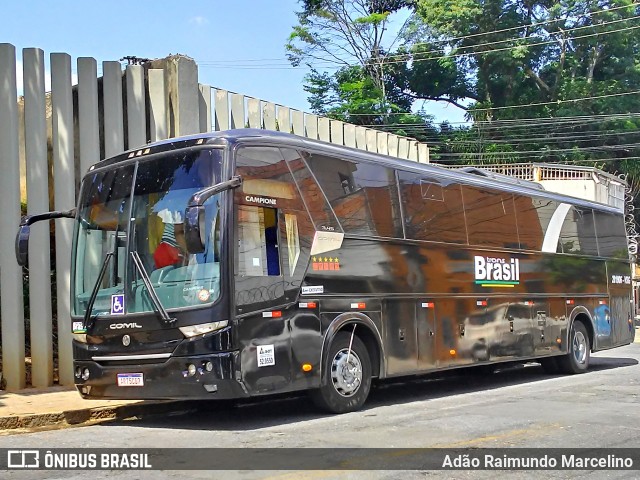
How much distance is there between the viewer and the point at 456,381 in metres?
15.5

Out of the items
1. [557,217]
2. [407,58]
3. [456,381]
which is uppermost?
[407,58]

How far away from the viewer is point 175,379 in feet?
29.7

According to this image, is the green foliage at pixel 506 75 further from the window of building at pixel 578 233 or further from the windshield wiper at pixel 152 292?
the windshield wiper at pixel 152 292

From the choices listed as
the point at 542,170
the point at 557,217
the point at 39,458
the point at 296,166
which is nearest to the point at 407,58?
the point at 542,170

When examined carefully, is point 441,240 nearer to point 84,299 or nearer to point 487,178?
point 487,178

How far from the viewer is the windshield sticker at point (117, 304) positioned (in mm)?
9453

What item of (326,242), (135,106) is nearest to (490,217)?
(326,242)

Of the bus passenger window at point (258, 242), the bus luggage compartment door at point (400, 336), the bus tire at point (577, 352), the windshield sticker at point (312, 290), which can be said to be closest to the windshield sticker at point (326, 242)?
the windshield sticker at point (312, 290)

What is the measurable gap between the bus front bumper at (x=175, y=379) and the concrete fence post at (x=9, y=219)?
11.7 feet

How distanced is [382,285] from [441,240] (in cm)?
178

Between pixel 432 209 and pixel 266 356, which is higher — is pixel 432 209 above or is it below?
above

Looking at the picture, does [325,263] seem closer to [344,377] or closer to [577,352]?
[344,377]

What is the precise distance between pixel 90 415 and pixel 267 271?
305cm

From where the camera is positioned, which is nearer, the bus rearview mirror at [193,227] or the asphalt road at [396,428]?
the asphalt road at [396,428]
